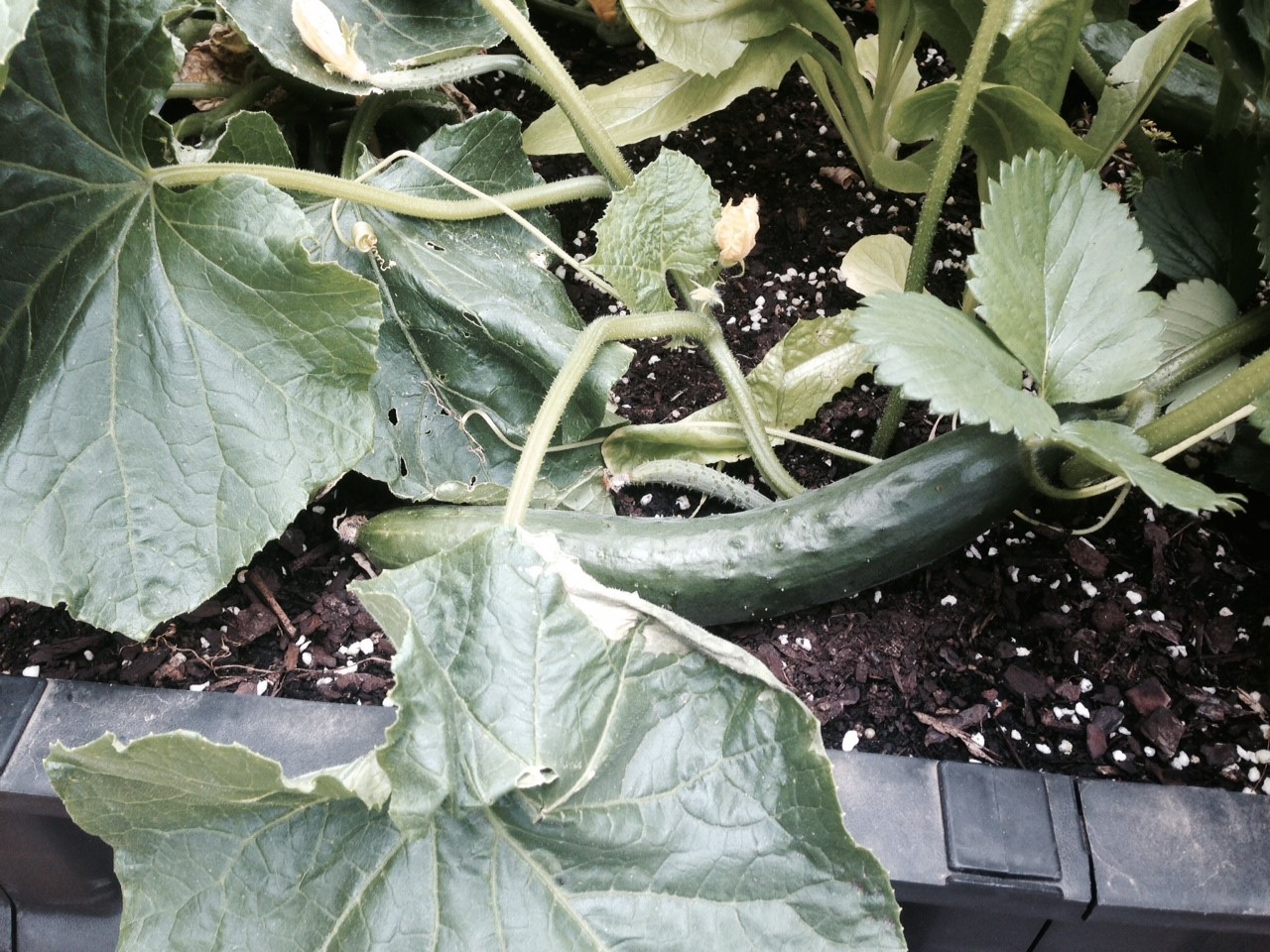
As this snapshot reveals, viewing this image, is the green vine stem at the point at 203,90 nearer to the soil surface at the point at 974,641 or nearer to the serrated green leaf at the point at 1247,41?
the soil surface at the point at 974,641

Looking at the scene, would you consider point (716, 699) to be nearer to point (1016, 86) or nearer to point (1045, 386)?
point (1045, 386)

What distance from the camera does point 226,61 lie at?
129 centimetres

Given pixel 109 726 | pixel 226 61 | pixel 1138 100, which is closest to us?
pixel 109 726

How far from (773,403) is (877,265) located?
223 millimetres

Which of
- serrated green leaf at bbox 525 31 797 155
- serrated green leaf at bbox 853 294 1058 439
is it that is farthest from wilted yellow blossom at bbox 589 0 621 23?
serrated green leaf at bbox 853 294 1058 439

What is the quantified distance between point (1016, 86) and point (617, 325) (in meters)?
0.49

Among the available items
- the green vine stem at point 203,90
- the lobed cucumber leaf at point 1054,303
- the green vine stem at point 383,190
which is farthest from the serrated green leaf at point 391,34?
the lobed cucumber leaf at point 1054,303

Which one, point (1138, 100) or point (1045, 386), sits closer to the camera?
point (1045, 386)

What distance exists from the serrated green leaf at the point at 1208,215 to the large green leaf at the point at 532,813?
2.60 feet

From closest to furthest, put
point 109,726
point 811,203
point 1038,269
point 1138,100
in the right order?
point 1038,269 → point 109,726 → point 1138,100 → point 811,203

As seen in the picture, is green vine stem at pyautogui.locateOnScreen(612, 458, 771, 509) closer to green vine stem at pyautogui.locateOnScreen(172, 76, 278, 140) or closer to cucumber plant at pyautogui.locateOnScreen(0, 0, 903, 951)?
cucumber plant at pyautogui.locateOnScreen(0, 0, 903, 951)

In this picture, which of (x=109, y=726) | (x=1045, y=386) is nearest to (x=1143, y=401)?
(x=1045, y=386)

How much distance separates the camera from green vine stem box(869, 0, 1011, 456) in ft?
3.08

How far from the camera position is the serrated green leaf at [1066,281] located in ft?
2.83
